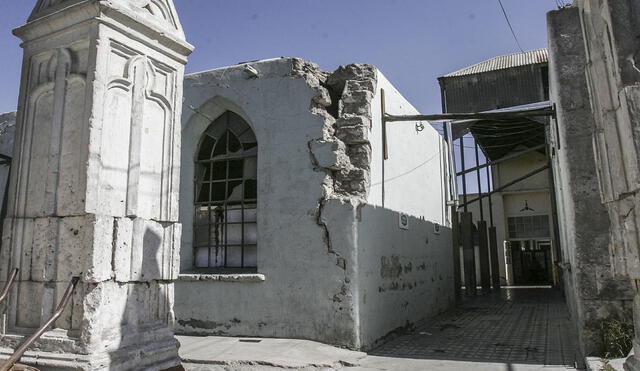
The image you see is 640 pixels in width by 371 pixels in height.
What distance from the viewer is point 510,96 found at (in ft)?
68.2

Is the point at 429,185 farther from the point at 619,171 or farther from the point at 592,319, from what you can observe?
the point at 619,171

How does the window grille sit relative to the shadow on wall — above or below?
above

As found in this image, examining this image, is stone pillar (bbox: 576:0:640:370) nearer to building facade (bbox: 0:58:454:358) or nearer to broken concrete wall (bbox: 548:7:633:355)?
broken concrete wall (bbox: 548:7:633:355)

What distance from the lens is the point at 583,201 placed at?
603 cm

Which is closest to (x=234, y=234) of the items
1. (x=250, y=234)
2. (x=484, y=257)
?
(x=250, y=234)

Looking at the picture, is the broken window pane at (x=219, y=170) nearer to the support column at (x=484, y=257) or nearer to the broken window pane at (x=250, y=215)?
the broken window pane at (x=250, y=215)

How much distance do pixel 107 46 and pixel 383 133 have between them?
5.51 m

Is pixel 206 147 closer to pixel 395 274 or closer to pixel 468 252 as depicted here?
pixel 395 274

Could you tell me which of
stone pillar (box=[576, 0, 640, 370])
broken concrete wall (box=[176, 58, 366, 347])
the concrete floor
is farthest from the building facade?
stone pillar (box=[576, 0, 640, 370])

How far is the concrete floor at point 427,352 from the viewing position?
5.93 m

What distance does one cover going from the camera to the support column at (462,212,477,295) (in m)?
15.6

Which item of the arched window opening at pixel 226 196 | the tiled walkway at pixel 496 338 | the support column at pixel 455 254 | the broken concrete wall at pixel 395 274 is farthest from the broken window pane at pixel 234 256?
the support column at pixel 455 254

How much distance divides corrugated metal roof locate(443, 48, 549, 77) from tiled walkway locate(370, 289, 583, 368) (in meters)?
12.1

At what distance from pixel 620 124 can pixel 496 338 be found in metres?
Answer: 6.35
